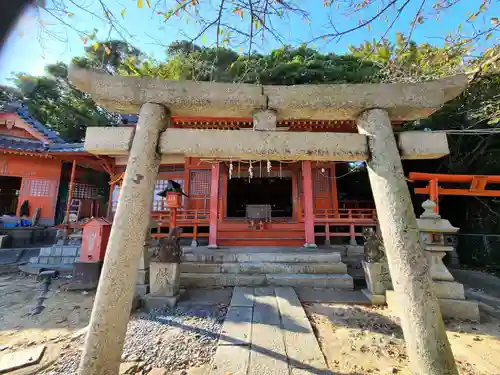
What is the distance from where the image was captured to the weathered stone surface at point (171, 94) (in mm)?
2490

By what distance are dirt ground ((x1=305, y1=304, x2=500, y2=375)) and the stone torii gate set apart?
1.43 m

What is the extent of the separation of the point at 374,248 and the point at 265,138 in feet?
13.4

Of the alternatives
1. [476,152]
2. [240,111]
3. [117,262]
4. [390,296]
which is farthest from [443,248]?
[476,152]

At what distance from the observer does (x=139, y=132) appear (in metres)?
2.40

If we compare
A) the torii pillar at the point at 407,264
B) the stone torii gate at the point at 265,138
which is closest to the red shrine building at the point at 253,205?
the stone torii gate at the point at 265,138

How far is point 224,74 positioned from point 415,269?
11036mm

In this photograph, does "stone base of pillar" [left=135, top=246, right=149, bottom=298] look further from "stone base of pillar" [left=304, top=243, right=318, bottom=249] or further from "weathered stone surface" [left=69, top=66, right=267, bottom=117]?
"stone base of pillar" [left=304, top=243, right=318, bottom=249]

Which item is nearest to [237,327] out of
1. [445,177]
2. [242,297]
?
[242,297]

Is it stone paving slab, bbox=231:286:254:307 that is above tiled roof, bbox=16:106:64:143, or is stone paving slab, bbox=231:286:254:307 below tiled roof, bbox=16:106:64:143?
below

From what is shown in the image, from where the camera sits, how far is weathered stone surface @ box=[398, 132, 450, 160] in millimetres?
2529

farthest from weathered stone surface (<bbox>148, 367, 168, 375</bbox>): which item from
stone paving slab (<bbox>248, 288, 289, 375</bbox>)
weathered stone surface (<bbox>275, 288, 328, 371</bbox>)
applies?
weathered stone surface (<bbox>275, 288, 328, 371</bbox>)

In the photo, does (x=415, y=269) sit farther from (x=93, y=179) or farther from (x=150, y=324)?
(x=93, y=179)

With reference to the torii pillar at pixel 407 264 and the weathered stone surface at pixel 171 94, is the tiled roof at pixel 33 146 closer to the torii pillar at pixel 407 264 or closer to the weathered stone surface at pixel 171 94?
the weathered stone surface at pixel 171 94

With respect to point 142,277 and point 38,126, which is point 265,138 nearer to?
point 142,277
